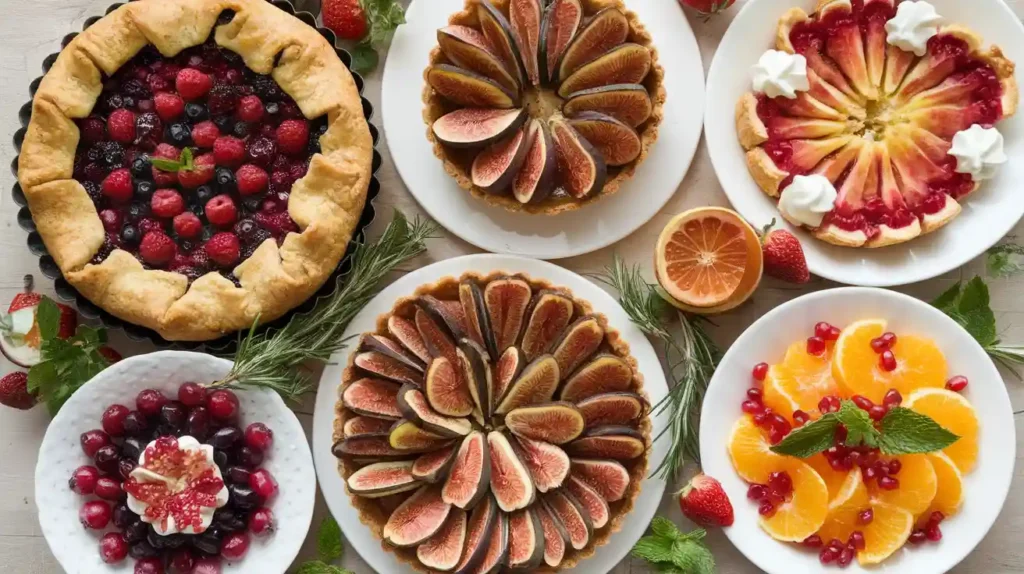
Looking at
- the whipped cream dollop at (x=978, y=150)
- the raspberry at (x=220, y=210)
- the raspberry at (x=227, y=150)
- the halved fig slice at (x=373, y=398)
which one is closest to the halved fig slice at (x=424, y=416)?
the halved fig slice at (x=373, y=398)

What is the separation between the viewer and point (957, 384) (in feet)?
11.3

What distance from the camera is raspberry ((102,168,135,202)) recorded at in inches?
125

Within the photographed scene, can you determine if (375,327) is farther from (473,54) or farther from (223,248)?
(473,54)

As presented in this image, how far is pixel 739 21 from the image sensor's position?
11.5 feet

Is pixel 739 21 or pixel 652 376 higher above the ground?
pixel 739 21

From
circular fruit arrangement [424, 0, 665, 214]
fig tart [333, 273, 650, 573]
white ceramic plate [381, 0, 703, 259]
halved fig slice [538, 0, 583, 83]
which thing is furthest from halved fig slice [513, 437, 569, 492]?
halved fig slice [538, 0, 583, 83]

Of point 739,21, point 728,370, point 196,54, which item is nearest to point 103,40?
point 196,54

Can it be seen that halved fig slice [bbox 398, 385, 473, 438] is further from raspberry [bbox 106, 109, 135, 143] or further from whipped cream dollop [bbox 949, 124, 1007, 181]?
whipped cream dollop [bbox 949, 124, 1007, 181]

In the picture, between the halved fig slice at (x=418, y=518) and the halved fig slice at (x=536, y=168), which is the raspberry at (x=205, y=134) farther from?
the halved fig slice at (x=418, y=518)

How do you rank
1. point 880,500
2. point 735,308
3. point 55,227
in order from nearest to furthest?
point 55,227 < point 880,500 < point 735,308

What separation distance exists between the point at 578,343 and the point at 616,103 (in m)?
0.88

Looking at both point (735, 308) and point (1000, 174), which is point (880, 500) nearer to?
point (735, 308)

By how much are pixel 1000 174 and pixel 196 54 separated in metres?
3.10

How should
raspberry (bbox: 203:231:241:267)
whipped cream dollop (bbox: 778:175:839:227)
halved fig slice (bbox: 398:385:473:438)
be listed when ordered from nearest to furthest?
halved fig slice (bbox: 398:385:473:438) → raspberry (bbox: 203:231:241:267) → whipped cream dollop (bbox: 778:175:839:227)
